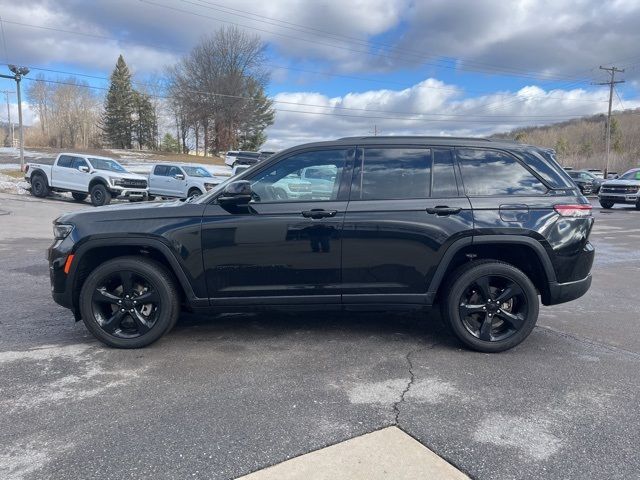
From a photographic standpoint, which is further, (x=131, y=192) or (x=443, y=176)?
(x=131, y=192)

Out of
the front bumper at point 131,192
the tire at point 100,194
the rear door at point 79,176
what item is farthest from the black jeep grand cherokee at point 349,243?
the rear door at point 79,176

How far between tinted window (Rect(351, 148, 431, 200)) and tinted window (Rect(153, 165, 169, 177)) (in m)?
17.0

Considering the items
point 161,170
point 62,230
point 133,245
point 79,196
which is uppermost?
point 161,170

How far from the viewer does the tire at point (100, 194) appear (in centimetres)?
1767

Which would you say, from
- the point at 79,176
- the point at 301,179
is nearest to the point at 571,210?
the point at 301,179

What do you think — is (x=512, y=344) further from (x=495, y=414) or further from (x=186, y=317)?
A: (x=186, y=317)

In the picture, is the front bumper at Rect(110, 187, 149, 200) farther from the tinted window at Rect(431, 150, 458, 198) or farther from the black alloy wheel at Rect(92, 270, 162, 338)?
the tinted window at Rect(431, 150, 458, 198)

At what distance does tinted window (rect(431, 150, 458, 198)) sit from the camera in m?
4.21

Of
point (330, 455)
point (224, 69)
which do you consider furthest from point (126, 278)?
point (224, 69)

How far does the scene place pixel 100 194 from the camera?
17.8 metres

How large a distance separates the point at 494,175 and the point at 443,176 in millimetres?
458

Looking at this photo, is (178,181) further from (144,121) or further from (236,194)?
(144,121)

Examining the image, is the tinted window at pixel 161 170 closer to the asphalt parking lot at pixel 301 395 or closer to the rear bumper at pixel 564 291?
the asphalt parking lot at pixel 301 395

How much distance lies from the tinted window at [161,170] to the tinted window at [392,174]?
17021 mm
